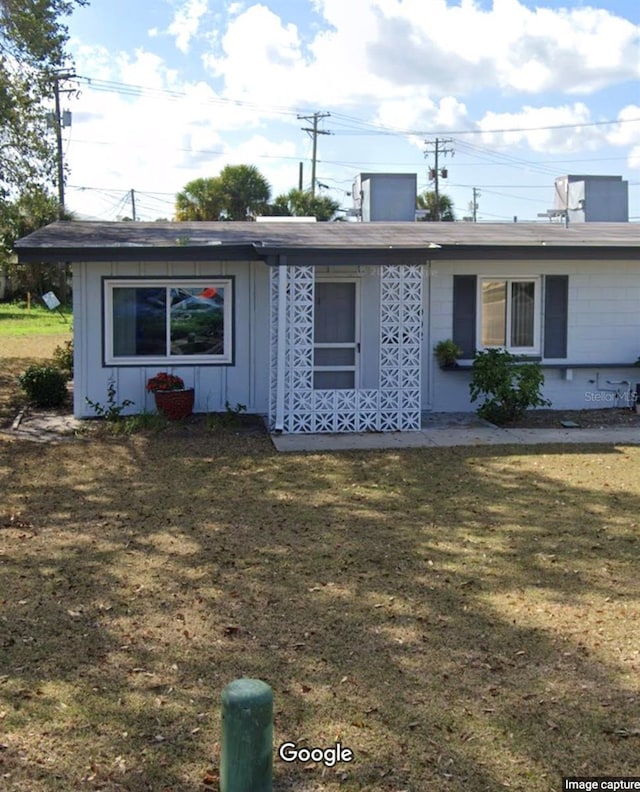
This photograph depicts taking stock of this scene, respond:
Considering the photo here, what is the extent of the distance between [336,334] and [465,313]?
2.11 meters

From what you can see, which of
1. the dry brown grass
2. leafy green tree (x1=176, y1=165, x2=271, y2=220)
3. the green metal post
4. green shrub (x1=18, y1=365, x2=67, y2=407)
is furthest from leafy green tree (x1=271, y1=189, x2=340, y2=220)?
the green metal post

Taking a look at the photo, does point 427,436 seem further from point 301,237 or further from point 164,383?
point 301,237

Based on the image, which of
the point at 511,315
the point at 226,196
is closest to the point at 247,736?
the point at 511,315

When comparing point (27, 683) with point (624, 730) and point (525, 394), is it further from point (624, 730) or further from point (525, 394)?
point (525, 394)

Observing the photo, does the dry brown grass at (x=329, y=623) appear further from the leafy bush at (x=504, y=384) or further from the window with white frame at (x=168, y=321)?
the window with white frame at (x=168, y=321)

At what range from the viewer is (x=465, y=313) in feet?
45.6

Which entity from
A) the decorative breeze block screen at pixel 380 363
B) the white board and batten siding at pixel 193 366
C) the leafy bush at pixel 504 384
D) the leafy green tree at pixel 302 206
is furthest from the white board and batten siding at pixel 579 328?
the leafy green tree at pixel 302 206

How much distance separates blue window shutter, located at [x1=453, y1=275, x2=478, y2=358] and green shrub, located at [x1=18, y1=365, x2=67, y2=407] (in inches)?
253

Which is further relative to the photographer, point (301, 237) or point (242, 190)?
point (242, 190)

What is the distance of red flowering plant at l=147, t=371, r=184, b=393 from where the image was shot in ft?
41.8

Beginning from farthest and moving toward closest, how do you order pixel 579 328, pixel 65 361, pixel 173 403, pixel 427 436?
pixel 65 361, pixel 579 328, pixel 173 403, pixel 427 436

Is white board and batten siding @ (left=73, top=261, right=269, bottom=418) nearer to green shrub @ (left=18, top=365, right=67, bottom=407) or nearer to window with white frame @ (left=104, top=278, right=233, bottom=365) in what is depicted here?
window with white frame @ (left=104, top=278, right=233, bottom=365)

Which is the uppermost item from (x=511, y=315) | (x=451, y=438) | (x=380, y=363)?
(x=511, y=315)

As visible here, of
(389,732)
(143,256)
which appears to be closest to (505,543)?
(389,732)
